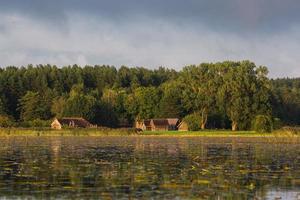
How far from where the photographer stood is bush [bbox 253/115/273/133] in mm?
94688

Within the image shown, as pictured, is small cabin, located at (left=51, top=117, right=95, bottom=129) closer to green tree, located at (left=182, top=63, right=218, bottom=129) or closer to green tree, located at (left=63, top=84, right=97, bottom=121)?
green tree, located at (left=63, top=84, right=97, bottom=121)

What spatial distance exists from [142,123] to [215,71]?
18651 mm

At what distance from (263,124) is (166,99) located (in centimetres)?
3224

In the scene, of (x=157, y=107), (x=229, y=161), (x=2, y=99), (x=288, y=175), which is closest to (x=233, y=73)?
(x=157, y=107)

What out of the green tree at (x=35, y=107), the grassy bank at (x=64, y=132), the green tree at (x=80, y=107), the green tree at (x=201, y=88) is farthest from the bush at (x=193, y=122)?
the green tree at (x=35, y=107)

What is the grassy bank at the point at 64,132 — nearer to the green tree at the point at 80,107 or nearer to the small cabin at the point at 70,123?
the small cabin at the point at 70,123

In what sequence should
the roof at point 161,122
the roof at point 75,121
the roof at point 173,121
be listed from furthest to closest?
the roof at point 161,122 < the roof at point 173,121 < the roof at point 75,121

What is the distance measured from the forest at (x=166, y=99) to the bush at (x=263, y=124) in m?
1.83

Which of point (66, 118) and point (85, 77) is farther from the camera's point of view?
point (85, 77)

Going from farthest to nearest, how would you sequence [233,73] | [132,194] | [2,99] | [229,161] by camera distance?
[2,99] < [233,73] < [229,161] < [132,194]

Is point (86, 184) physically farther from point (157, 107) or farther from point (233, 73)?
point (157, 107)

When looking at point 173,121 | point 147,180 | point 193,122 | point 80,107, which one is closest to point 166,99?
point 173,121

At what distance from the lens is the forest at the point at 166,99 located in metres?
113

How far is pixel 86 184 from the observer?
73.1 feet
